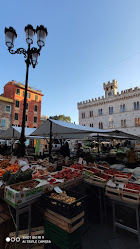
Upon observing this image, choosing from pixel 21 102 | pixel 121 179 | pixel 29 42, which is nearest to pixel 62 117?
pixel 21 102

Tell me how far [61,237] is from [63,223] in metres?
0.29

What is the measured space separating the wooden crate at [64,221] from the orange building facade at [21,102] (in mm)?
26876

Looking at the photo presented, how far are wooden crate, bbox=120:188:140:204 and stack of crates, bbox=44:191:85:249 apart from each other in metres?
0.97

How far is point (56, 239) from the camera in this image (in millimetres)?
2291

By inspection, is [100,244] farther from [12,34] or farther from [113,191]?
[12,34]

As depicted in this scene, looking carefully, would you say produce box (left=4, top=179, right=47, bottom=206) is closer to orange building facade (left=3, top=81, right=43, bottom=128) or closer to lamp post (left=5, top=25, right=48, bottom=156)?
lamp post (left=5, top=25, right=48, bottom=156)

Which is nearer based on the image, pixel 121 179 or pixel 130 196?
pixel 130 196

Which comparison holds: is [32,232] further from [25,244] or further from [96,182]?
[96,182]

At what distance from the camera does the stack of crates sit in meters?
2.10

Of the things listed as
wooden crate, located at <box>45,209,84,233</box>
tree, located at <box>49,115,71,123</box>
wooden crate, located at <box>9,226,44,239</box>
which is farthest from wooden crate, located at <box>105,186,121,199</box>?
tree, located at <box>49,115,71,123</box>

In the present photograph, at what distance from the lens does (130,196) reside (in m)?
2.68

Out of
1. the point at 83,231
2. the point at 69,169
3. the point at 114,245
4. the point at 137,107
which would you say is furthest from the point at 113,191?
the point at 137,107

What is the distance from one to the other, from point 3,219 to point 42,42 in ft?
21.6

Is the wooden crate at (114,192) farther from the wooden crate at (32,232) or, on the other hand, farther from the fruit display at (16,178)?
the fruit display at (16,178)
